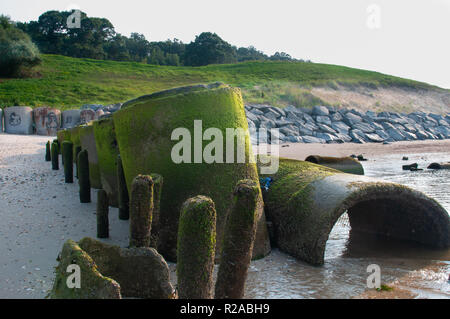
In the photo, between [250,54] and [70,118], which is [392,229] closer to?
[70,118]

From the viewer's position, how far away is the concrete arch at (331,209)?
4461mm

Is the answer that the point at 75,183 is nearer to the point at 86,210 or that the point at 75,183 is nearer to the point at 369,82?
the point at 86,210

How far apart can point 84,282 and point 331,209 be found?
2740 mm

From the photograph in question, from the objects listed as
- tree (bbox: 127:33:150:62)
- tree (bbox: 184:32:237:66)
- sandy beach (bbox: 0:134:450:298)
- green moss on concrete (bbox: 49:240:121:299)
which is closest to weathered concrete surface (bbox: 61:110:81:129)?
sandy beach (bbox: 0:134:450:298)

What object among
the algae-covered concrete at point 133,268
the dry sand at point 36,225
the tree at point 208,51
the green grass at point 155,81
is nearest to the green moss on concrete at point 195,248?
the algae-covered concrete at point 133,268

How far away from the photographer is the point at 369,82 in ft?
175

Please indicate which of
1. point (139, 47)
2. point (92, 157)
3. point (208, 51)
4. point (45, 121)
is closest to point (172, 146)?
point (92, 157)

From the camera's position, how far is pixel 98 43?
67375mm

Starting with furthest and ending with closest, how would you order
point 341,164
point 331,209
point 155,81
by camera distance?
point 155,81
point 341,164
point 331,209

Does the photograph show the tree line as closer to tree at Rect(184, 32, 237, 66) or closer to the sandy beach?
tree at Rect(184, 32, 237, 66)

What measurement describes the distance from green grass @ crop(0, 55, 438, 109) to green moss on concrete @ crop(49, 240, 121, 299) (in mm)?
31492

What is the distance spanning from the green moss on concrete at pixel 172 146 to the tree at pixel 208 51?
71.2 meters
